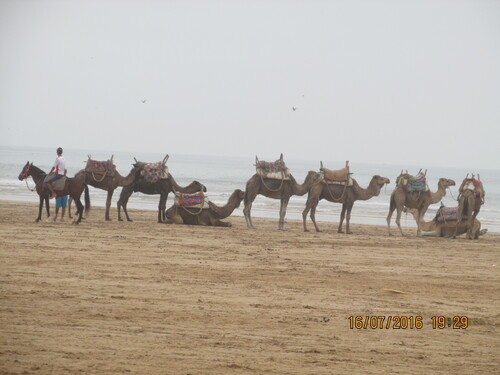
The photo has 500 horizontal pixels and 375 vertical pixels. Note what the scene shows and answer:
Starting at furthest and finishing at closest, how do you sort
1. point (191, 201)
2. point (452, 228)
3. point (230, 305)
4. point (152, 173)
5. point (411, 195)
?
point (411, 195)
point (152, 173)
point (452, 228)
point (191, 201)
point (230, 305)

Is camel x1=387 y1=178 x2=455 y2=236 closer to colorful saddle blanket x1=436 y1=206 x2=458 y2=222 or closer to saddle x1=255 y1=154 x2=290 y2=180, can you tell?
colorful saddle blanket x1=436 y1=206 x2=458 y2=222

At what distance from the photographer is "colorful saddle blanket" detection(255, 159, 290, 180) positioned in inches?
894

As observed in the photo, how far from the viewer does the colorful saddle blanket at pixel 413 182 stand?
22.8 metres

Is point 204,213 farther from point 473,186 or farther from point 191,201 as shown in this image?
point 473,186

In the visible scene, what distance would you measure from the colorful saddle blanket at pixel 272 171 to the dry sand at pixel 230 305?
4.58m

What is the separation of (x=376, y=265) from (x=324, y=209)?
888 inches

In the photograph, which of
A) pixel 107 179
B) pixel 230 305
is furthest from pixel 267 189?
pixel 230 305

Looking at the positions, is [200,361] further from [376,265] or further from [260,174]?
[260,174]

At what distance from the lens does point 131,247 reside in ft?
52.6

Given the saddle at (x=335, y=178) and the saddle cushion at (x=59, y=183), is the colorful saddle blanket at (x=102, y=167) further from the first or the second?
the saddle at (x=335, y=178)

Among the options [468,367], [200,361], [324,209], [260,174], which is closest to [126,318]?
[200,361]

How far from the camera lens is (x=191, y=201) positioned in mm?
22250

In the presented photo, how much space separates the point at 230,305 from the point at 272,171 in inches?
494
